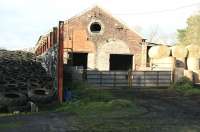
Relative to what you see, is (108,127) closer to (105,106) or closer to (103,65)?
(105,106)

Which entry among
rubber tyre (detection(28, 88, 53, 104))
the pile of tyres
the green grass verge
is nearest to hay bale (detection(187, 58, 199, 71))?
the green grass verge

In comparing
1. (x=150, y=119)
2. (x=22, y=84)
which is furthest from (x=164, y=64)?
(x=150, y=119)

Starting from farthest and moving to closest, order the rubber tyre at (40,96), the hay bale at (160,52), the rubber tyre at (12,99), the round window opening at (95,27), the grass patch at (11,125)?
the round window opening at (95,27), the hay bale at (160,52), the rubber tyre at (40,96), the rubber tyre at (12,99), the grass patch at (11,125)

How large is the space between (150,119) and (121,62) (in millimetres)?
27072

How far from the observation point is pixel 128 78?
1175 inches

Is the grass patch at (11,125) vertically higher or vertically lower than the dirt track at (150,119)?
lower

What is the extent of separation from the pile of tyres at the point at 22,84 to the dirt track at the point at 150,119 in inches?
160

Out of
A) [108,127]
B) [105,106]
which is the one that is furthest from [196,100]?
[108,127]

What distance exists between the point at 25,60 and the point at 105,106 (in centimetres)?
1846

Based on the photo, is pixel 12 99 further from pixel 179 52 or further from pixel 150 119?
pixel 179 52

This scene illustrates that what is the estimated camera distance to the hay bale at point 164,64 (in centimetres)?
3319

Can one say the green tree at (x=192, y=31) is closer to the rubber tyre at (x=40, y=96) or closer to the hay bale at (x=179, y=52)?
the hay bale at (x=179, y=52)

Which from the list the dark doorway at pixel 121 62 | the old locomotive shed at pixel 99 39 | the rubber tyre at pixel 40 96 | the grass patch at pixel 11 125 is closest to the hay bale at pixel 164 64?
the old locomotive shed at pixel 99 39

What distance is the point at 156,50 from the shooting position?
36719mm
